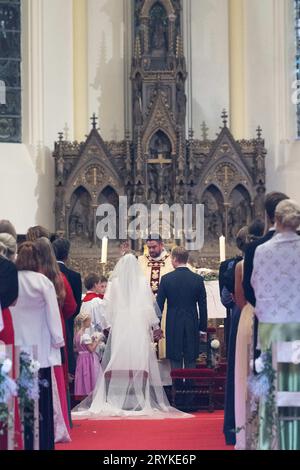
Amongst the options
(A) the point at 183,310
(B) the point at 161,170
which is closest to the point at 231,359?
(A) the point at 183,310

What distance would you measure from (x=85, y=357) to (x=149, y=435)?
3.10m

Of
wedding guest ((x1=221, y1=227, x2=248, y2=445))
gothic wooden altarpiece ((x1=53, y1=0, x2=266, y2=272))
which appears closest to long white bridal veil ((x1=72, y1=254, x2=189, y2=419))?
wedding guest ((x1=221, y1=227, x2=248, y2=445))

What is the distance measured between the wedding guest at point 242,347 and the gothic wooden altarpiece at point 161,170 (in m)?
10.5

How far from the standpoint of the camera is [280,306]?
841 cm

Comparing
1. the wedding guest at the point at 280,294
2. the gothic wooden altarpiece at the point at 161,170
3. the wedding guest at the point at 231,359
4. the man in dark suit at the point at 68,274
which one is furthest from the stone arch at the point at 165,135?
the wedding guest at the point at 280,294

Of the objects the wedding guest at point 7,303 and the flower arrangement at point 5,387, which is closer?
the flower arrangement at point 5,387

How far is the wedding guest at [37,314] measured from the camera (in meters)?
9.55

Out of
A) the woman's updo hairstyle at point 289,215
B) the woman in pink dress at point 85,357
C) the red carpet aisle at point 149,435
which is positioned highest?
the woman's updo hairstyle at point 289,215

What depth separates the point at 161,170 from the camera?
69.5 feet

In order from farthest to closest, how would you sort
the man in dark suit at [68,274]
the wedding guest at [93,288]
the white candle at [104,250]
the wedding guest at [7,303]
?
the white candle at [104,250]
the wedding guest at [93,288]
the man in dark suit at [68,274]
the wedding guest at [7,303]

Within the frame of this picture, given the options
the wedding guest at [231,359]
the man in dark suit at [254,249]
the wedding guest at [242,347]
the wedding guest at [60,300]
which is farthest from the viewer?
the wedding guest at [231,359]

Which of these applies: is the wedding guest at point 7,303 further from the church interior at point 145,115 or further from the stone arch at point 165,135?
the stone arch at point 165,135

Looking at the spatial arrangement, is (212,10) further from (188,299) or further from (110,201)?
(188,299)

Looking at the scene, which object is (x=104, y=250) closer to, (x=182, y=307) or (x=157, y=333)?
(x=182, y=307)
